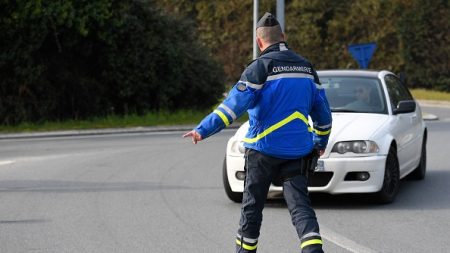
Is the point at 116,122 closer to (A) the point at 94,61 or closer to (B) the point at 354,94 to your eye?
(A) the point at 94,61

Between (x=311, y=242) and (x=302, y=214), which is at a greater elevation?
(x=302, y=214)

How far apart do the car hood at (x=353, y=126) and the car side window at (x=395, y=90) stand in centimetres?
64

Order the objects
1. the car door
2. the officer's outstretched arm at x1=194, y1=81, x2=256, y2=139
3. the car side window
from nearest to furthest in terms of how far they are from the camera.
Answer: the officer's outstretched arm at x1=194, y1=81, x2=256, y2=139 → the car door → the car side window

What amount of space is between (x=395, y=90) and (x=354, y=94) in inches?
32.3

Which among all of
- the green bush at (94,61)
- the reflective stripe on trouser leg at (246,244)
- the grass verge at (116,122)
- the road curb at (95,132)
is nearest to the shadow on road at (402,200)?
the reflective stripe on trouser leg at (246,244)

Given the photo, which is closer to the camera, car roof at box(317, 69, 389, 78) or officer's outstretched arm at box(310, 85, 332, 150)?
officer's outstretched arm at box(310, 85, 332, 150)

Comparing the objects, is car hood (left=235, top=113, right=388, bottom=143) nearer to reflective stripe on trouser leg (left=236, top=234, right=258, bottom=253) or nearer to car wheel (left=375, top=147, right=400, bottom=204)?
car wheel (left=375, top=147, right=400, bottom=204)

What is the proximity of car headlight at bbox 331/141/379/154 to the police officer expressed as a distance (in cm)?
360

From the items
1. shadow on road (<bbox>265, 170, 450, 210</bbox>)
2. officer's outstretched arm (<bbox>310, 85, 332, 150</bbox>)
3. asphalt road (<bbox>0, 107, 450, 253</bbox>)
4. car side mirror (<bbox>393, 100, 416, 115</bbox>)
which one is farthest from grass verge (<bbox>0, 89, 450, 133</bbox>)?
officer's outstretched arm (<bbox>310, 85, 332, 150</bbox>)

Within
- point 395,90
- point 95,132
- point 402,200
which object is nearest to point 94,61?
point 95,132

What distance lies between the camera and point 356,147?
1065 cm

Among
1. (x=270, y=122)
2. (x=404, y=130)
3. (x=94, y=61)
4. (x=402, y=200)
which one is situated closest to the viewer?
(x=270, y=122)

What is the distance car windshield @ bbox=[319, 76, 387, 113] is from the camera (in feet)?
39.2

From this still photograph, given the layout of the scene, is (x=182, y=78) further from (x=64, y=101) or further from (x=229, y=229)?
(x=229, y=229)
